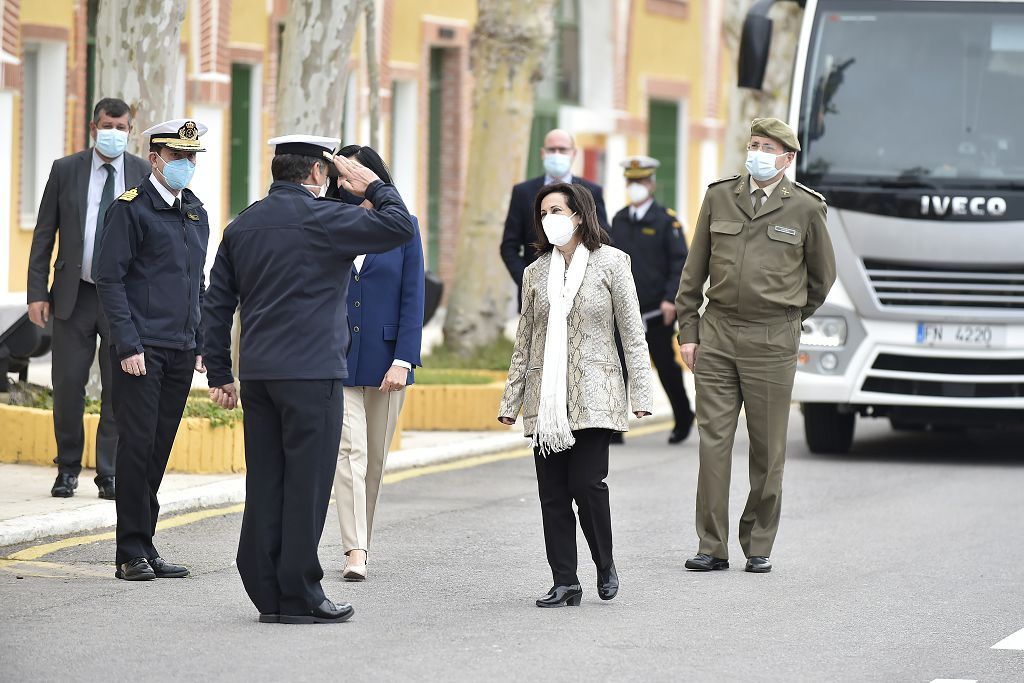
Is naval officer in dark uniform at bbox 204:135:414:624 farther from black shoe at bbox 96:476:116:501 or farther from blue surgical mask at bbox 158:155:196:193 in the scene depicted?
black shoe at bbox 96:476:116:501

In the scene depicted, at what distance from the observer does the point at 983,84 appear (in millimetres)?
14234

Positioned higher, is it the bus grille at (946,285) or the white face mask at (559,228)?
the white face mask at (559,228)

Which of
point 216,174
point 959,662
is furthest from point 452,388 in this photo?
point 216,174

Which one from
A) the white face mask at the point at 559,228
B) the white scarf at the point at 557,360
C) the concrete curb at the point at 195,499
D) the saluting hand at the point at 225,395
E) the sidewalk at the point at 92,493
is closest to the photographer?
the saluting hand at the point at 225,395

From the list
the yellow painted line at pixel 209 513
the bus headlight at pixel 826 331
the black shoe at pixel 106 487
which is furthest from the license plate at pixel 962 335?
the black shoe at pixel 106 487

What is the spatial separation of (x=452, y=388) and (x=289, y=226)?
24.3ft

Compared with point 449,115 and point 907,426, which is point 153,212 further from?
point 449,115

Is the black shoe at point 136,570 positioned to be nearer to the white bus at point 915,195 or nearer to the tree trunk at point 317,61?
the tree trunk at point 317,61

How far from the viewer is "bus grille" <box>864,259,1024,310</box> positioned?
13.8 m

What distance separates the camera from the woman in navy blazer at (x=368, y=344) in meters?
9.16

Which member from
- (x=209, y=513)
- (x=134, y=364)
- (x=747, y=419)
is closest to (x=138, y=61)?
(x=209, y=513)

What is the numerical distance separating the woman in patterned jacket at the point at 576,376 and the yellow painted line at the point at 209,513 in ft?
4.87

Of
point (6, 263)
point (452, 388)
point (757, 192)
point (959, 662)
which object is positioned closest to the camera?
point (959, 662)

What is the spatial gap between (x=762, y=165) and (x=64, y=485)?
3.95 meters
